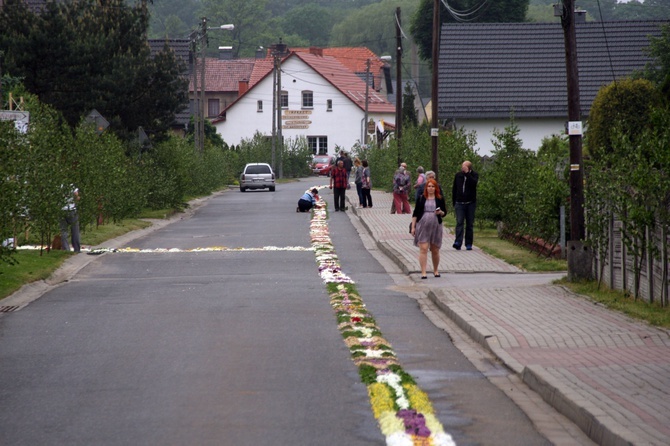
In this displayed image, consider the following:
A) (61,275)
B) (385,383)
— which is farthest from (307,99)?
(385,383)

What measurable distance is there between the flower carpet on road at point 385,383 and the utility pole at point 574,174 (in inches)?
131

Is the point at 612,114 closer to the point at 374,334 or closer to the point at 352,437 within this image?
the point at 374,334

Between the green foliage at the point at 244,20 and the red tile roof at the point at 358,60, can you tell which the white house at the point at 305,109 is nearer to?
the red tile roof at the point at 358,60

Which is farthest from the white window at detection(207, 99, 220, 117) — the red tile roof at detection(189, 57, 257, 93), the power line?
the power line

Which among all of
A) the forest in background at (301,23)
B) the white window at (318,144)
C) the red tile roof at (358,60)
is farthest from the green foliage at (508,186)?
the red tile roof at (358,60)

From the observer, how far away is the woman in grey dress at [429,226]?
1862cm

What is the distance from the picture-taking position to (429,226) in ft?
61.3

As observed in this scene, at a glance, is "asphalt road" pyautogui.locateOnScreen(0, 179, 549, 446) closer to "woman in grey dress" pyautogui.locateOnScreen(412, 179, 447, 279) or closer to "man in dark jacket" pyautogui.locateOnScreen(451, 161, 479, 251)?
"woman in grey dress" pyautogui.locateOnScreen(412, 179, 447, 279)

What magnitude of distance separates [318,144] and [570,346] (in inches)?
3335

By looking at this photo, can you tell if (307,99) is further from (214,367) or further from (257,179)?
(214,367)

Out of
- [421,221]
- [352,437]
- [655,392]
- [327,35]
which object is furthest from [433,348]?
[327,35]

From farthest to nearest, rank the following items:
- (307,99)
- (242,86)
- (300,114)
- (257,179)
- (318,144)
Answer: (242,86)
(318,144)
(300,114)
(307,99)
(257,179)

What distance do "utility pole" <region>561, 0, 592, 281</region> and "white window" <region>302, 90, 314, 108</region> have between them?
77066 mm

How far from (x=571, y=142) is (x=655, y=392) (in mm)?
8819
